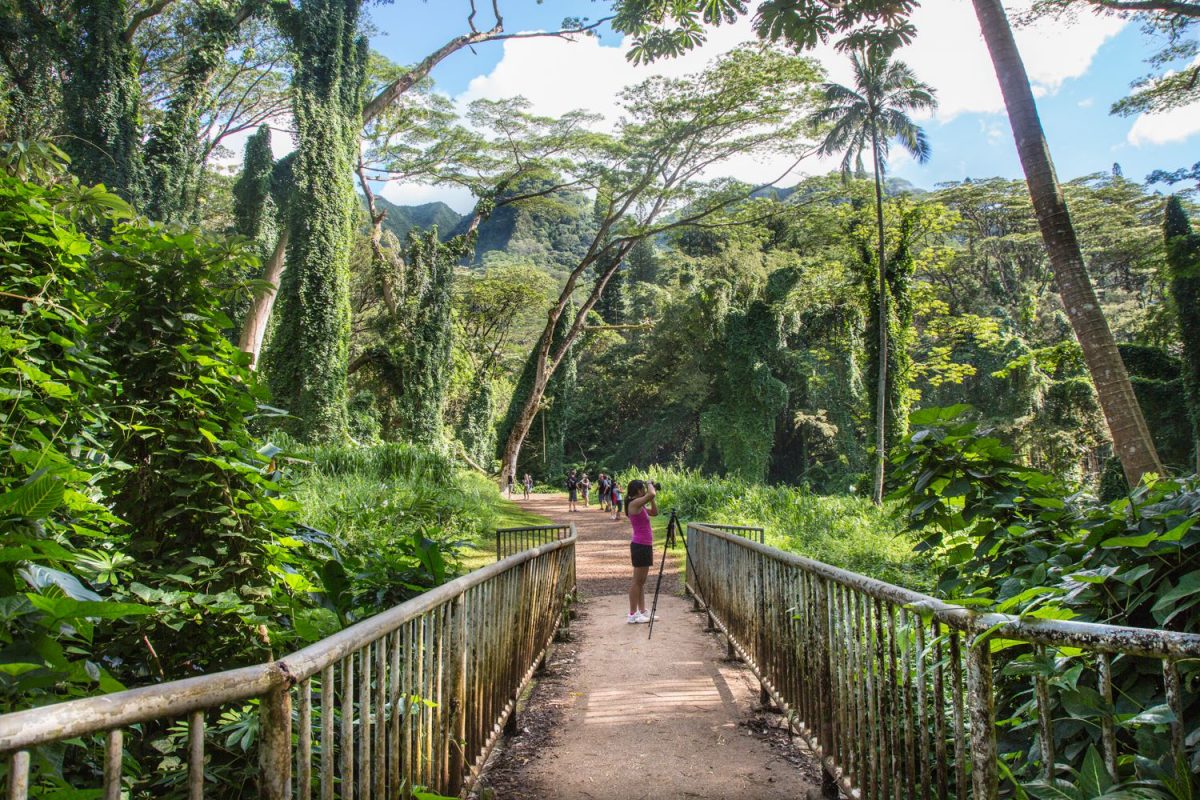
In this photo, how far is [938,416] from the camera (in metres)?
2.99

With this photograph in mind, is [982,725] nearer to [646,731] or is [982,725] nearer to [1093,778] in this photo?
[1093,778]

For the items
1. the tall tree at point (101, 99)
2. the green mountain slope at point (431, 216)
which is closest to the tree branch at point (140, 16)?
the tall tree at point (101, 99)

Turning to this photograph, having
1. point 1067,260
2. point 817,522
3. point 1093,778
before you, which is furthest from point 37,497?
point 817,522

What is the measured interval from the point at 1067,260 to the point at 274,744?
20.2 ft

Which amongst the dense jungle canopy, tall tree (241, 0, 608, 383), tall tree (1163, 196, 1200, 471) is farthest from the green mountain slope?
tall tree (1163, 196, 1200, 471)

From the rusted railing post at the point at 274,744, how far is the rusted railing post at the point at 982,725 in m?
1.68

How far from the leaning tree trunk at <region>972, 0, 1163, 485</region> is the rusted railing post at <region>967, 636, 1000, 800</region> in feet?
13.7

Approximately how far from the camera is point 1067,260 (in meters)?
5.30

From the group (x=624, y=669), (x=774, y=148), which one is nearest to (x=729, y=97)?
(x=774, y=148)

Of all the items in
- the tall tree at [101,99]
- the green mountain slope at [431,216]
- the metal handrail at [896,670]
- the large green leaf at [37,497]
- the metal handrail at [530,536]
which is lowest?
the metal handrail at [530,536]

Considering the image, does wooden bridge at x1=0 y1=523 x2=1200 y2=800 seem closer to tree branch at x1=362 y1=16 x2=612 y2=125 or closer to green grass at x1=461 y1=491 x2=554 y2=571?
green grass at x1=461 y1=491 x2=554 y2=571

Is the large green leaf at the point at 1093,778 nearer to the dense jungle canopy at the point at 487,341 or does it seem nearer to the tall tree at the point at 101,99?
the dense jungle canopy at the point at 487,341

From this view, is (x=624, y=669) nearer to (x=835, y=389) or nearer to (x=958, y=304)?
(x=835, y=389)

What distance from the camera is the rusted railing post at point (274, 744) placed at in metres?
1.37
